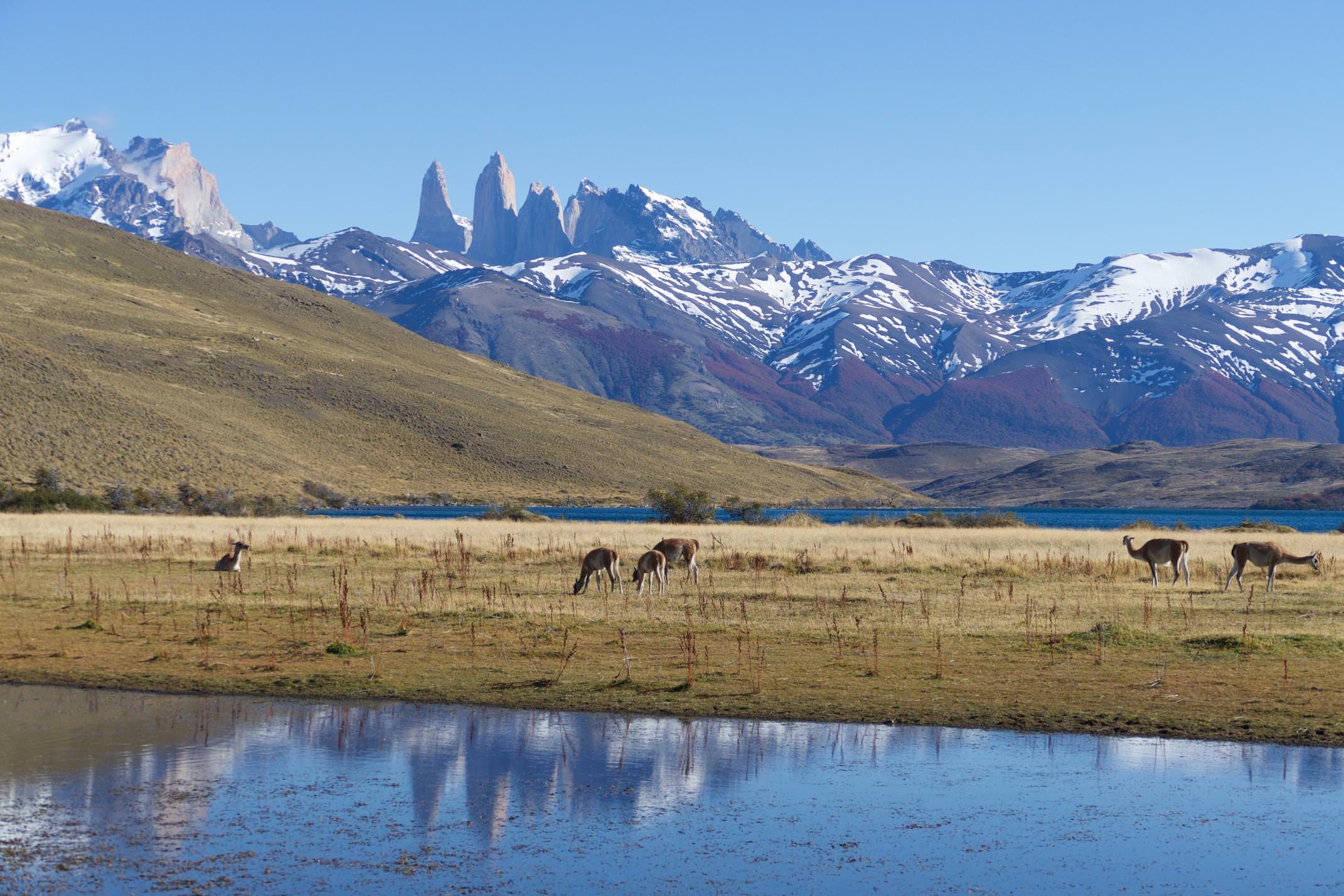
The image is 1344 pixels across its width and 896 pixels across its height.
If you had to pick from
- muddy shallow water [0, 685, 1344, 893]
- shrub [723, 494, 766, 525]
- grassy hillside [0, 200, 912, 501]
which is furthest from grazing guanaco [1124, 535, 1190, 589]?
grassy hillside [0, 200, 912, 501]

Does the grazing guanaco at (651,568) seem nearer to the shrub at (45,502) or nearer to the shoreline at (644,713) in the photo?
the shoreline at (644,713)

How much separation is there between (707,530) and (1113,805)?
45.4 metres

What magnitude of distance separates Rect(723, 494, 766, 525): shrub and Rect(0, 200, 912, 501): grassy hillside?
136 feet

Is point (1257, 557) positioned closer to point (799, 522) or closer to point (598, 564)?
point (598, 564)

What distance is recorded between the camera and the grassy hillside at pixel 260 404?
109m

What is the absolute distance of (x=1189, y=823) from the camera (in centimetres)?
1291

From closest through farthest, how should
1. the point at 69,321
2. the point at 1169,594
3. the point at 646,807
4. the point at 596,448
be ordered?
the point at 646,807 → the point at 1169,594 → the point at 69,321 → the point at 596,448

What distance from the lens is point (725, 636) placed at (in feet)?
81.7

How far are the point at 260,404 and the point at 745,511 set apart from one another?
7267 centimetres

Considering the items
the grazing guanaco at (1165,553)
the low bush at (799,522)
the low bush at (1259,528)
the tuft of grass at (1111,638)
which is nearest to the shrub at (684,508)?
the low bush at (799,522)

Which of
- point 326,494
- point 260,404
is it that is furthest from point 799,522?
point 260,404

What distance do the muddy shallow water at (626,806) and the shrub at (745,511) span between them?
61.9 meters

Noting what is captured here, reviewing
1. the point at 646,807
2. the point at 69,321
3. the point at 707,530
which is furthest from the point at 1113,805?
the point at 69,321

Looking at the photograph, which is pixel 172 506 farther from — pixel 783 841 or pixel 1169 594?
pixel 783 841
